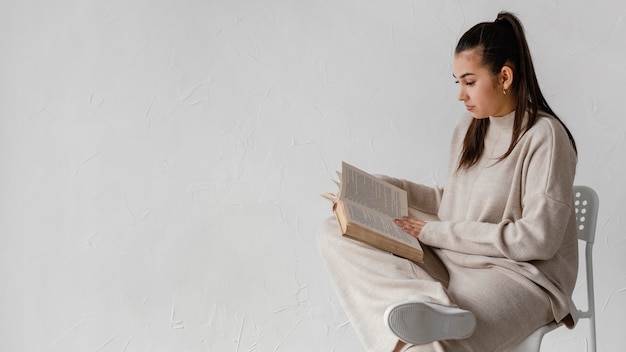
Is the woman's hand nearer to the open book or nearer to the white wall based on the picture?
the open book

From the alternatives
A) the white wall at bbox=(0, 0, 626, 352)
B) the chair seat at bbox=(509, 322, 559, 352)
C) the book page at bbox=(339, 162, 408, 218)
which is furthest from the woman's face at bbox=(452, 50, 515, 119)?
the white wall at bbox=(0, 0, 626, 352)

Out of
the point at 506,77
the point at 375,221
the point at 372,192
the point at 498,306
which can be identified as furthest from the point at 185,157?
the point at 498,306

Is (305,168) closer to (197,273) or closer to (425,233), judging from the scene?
(197,273)

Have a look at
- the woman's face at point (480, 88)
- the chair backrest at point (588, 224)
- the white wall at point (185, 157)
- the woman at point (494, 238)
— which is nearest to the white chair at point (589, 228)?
the chair backrest at point (588, 224)

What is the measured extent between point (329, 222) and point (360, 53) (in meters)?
0.78

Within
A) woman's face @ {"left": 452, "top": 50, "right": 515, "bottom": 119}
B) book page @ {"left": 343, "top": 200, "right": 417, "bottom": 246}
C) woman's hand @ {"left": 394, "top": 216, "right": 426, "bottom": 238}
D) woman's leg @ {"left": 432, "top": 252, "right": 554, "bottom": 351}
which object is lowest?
woman's leg @ {"left": 432, "top": 252, "right": 554, "bottom": 351}

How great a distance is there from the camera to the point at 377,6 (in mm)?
2318

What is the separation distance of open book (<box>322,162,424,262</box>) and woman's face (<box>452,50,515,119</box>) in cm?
24

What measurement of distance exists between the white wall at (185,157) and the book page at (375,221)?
0.69 m

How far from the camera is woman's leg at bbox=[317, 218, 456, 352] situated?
146 centimetres

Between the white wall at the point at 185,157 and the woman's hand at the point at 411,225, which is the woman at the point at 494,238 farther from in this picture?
the white wall at the point at 185,157

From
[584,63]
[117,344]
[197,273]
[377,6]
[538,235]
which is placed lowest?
[117,344]

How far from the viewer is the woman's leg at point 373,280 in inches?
57.3

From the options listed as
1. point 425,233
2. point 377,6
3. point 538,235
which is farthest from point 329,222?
point 377,6
